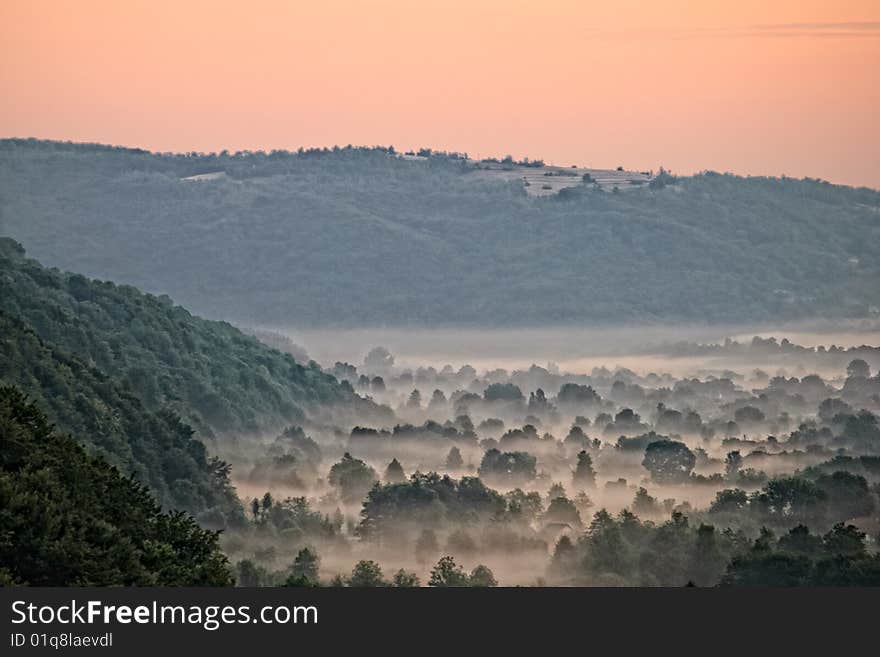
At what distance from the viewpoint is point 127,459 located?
96.6 m

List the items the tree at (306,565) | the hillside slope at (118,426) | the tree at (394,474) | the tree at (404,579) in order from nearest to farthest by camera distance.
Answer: the tree at (404,579), the tree at (306,565), the hillside slope at (118,426), the tree at (394,474)

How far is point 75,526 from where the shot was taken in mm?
51281

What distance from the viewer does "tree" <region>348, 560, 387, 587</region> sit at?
286 feet

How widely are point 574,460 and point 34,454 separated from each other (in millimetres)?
143293

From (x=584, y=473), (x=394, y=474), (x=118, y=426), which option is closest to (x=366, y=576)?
(x=118, y=426)

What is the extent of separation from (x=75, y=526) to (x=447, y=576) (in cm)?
4369

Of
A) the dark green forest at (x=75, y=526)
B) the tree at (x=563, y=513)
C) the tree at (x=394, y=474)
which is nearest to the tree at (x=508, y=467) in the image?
the tree at (x=394, y=474)

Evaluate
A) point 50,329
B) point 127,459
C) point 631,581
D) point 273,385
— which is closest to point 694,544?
point 631,581

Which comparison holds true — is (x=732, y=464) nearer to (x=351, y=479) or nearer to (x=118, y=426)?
(x=351, y=479)

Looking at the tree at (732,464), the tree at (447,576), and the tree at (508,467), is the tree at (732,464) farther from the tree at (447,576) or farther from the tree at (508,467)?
the tree at (447,576)

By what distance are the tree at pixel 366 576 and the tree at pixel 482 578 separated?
3.95 metres

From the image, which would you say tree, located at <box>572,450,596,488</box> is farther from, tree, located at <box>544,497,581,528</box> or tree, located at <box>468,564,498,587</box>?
tree, located at <box>468,564,498,587</box>

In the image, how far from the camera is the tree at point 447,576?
302ft

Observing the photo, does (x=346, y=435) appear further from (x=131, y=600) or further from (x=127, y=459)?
(x=131, y=600)
